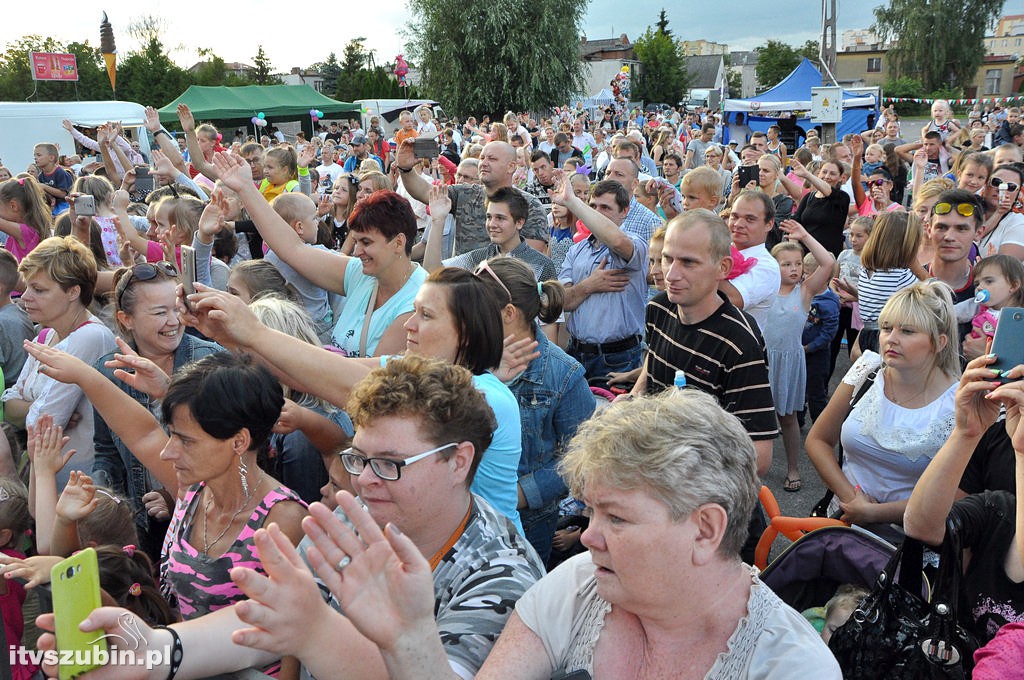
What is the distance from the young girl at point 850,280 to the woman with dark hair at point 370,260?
315 centimetres

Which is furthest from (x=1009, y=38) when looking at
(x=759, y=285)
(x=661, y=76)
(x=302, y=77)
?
(x=759, y=285)

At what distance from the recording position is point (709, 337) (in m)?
3.18

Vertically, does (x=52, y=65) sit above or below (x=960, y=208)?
above

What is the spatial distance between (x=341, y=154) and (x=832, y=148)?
37.1 feet

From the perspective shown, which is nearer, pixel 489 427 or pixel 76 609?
pixel 76 609

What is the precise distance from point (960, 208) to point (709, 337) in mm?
2377

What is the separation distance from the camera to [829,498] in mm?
3402

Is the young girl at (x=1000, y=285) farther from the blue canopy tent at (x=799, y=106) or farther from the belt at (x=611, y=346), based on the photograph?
the blue canopy tent at (x=799, y=106)

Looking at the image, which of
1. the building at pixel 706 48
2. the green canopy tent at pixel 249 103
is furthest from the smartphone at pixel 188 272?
the building at pixel 706 48

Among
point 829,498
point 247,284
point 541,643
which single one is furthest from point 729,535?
point 247,284

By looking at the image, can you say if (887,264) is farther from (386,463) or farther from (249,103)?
(249,103)

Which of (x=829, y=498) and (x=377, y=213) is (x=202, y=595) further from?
(x=829, y=498)

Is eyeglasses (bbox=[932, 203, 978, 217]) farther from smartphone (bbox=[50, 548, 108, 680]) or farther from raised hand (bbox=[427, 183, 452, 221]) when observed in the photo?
smartphone (bbox=[50, 548, 108, 680])

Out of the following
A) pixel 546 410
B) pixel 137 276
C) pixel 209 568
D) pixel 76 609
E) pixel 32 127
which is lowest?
pixel 209 568
